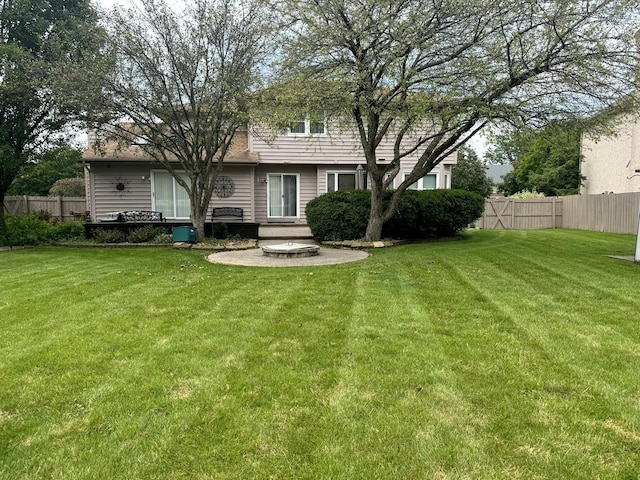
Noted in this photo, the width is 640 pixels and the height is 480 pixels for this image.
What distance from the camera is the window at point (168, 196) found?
1509 cm

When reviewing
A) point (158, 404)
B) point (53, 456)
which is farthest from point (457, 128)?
point (53, 456)

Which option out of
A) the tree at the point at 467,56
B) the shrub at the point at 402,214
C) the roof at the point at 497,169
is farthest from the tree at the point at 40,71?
the roof at the point at 497,169

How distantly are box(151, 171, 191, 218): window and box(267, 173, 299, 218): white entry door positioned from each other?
310 cm

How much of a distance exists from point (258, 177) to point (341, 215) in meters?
5.75

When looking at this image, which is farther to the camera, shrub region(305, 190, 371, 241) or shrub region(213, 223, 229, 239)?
shrub region(213, 223, 229, 239)

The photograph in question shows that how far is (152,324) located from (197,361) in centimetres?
124

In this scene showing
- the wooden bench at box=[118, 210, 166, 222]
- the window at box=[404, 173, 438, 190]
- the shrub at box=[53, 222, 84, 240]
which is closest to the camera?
the shrub at box=[53, 222, 84, 240]

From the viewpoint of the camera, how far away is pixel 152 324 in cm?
443

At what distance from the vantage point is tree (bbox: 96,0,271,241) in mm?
9547

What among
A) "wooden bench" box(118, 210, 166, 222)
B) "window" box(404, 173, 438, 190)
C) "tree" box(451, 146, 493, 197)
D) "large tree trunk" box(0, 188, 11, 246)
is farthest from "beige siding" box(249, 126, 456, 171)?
"tree" box(451, 146, 493, 197)

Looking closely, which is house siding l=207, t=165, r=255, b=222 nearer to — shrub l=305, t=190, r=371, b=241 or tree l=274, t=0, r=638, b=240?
shrub l=305, t=190, r=371, b=241

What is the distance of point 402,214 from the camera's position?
11867 mm

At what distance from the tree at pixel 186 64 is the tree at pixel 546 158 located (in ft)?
20.0

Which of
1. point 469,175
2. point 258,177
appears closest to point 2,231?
point 258,177
